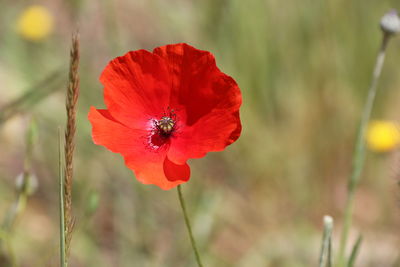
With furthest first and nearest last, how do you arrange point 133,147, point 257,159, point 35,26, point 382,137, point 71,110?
1. point 35,26
2. point 257,159
3. point 382,137
4. point 133,147
5. point 71,110

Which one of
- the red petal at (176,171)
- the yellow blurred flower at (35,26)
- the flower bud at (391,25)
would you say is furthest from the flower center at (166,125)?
the yellow blurred flower at (35,26)

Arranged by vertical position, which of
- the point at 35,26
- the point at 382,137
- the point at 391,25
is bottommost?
the point at 391,25

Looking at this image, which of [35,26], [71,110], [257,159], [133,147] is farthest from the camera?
[35,26]

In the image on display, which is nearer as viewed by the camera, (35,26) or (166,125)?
(166,125)

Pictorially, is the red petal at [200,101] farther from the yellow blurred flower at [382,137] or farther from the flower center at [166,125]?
the yellow blurred flower at [382,137]

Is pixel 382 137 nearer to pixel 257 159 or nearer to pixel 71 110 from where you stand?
pixel 257 159

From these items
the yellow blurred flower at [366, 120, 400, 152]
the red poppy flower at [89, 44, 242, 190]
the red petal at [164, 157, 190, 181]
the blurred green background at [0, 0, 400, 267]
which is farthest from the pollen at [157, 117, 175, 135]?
the yellow blurred flower at [366, 120, 400, 152]

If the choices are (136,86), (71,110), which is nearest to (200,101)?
(136,86)

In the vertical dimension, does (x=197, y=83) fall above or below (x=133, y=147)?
above

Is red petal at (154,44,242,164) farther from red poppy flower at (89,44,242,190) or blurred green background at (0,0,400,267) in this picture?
blurred green background at (0,0,400,267)
